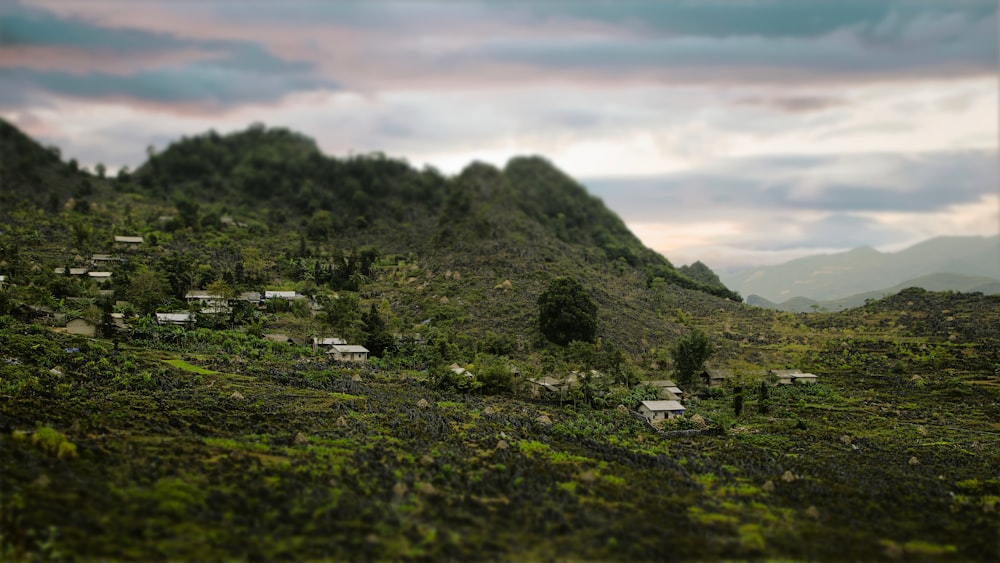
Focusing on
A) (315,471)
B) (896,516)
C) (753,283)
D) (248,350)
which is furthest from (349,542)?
(753,283)

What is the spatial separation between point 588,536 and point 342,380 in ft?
85.2

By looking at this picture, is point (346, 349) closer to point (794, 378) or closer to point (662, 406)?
point (662, 406)

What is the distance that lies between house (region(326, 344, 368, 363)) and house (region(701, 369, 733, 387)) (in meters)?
26.9

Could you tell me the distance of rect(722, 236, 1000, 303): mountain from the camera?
15675cm

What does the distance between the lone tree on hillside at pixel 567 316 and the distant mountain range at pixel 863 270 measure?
333 feet

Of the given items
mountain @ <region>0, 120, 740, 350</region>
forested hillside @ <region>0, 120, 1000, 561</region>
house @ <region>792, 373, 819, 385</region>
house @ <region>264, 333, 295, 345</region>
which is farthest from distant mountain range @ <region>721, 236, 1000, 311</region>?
house @ <region>264, 333, 295, 345</region>

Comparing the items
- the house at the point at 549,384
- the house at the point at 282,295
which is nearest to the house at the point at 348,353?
the house at the point at 282,295

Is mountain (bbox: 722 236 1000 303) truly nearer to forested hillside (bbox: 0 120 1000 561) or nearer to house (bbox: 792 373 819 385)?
forested hillside (bbox: 0 120 1000 561)

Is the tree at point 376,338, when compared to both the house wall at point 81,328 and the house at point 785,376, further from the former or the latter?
the house at point 785,376

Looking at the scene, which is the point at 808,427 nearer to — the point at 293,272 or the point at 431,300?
the point at 431,300

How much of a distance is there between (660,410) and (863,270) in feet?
504

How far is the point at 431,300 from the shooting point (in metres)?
66.8

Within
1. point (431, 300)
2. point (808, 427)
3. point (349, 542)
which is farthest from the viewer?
point (431, 300)

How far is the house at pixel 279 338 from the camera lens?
51475 mm
